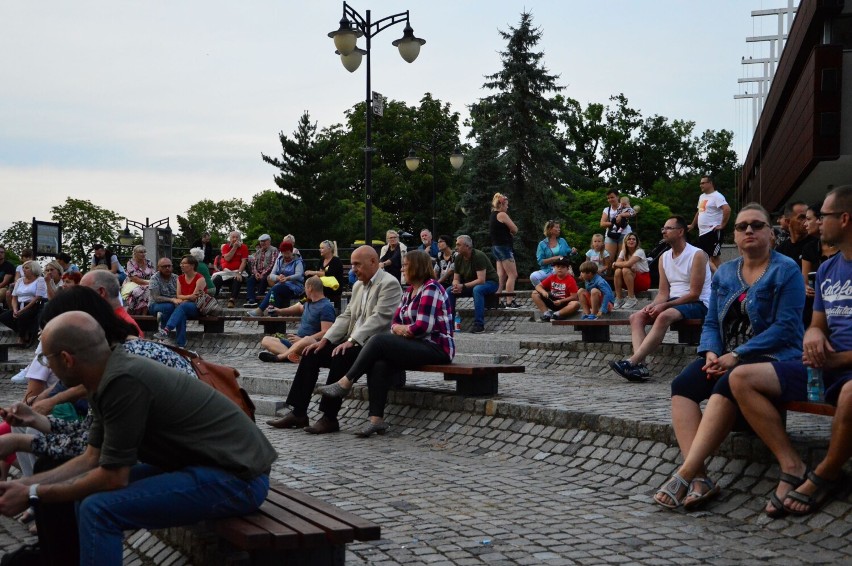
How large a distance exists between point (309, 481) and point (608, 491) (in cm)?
210

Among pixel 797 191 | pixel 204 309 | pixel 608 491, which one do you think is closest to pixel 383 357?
pixel 608 491

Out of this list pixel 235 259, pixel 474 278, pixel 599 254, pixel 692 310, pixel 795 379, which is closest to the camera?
pixel 795 379

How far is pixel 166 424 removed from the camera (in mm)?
4176

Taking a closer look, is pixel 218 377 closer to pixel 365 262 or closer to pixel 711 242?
pixel 365 262

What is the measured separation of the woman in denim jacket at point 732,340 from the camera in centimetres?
593

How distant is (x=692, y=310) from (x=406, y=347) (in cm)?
314

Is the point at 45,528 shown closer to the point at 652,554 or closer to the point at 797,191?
the point at 652,554

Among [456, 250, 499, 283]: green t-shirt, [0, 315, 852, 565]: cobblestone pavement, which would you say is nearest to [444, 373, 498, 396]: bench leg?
[0, 315, 852, 565]: cobblestone pavement

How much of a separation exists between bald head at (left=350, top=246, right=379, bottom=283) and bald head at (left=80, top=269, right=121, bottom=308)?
3550 mm

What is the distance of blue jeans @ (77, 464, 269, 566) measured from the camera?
412 cm

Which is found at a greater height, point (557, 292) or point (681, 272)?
point (681, 272)

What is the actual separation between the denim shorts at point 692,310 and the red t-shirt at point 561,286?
4.95 metres

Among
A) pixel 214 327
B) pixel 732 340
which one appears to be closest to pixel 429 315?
pixel 732 340

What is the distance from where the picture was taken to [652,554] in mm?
5074
